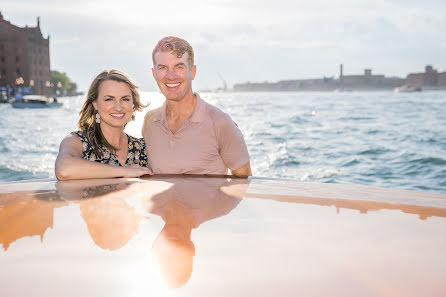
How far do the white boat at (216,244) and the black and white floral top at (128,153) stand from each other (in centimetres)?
81

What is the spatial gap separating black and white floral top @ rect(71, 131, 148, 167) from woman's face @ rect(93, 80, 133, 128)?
5.4 inches

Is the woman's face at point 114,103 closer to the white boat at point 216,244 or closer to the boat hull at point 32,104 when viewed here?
the white boat at point 216,244

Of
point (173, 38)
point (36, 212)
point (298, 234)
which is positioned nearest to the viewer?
point (298, 234)

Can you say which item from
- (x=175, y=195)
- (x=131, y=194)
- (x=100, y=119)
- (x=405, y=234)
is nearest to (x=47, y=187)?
(x=131, y=194)

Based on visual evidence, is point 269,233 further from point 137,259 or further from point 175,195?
point 175,195

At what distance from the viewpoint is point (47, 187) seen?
172 centimetres

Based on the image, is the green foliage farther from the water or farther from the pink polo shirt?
the pink polo shirt

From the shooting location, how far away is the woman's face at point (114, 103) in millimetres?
2461

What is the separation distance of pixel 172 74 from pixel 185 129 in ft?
0.97

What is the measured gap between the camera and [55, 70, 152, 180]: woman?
240 cm

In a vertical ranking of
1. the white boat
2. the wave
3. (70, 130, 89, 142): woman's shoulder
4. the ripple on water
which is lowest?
the wave

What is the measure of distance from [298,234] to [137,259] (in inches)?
16.0

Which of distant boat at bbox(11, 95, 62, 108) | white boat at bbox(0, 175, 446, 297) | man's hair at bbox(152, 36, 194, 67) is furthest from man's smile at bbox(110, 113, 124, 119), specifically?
distant boat at bbox(11, 95, 62, 108)

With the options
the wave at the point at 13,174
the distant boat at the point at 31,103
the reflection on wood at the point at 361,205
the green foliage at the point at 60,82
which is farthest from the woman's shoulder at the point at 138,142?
the green foliage at the point at 60,82
